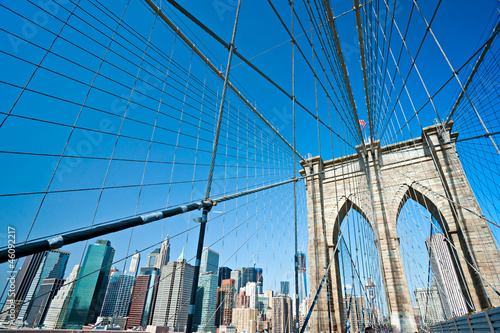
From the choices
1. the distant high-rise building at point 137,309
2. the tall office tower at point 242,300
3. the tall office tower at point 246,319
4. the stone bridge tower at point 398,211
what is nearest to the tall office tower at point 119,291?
the stone bridge tower at point 398,211

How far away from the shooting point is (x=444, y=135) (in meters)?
9.52

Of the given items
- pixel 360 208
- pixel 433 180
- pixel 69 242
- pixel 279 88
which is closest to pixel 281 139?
pixel 279 88

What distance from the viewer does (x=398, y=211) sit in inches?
407

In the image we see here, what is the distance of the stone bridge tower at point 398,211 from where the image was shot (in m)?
7.87

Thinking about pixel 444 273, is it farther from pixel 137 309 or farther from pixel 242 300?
pixel 137 309

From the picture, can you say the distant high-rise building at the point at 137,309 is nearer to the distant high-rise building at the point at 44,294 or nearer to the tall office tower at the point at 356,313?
the distant high-rise building at the point at 44,294

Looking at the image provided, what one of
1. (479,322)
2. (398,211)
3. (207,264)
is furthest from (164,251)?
(207,264)

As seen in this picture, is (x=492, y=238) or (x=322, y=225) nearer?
(x=492, y=238)

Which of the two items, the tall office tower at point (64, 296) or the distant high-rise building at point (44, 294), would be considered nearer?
the distant high-rise building at point (44, 294)

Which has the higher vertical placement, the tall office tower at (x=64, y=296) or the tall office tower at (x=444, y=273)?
the tall office tower at (x=444, y=273)

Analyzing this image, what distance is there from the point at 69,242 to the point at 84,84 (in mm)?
2520

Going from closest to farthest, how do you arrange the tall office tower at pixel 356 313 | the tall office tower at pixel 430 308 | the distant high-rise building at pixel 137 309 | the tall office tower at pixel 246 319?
the tall office tower at pixel 356 313 → the tall office tower at pixel 430 308 → the tall office tower at pixel 246 319 → the distant high-rise building at pixel 137 309

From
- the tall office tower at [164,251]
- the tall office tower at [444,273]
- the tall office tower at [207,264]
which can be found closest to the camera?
the tall office tower at [164,251]

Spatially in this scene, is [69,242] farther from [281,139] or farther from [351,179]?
[351,179]
